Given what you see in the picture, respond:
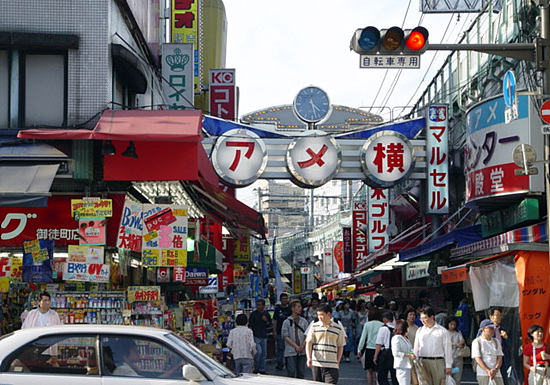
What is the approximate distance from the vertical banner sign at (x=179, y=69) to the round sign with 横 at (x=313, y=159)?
3553mm

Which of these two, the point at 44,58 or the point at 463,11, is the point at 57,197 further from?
the point at 463,11

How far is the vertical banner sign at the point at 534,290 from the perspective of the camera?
14680 mm

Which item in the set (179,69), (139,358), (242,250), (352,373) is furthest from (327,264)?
(139,358)

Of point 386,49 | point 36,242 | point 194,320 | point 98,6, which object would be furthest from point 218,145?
point 386,49

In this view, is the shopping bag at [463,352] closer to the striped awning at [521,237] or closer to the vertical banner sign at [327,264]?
the striped awning at [521,237]

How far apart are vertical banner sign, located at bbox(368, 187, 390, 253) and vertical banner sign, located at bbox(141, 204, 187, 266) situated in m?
22.2

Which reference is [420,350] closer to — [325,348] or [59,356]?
[325,348]

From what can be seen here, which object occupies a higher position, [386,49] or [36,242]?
[386,49]

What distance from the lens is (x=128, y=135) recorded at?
1354 centimetres

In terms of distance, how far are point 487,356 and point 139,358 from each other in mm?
6865

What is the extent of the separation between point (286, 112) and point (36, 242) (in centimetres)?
1334

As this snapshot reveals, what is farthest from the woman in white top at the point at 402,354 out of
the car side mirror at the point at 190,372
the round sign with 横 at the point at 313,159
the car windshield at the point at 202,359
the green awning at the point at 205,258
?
the round sign with 横 at the point at 313,159

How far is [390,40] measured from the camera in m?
12.0

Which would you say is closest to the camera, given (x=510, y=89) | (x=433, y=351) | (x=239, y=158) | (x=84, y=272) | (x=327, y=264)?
(x=510, y=89)
